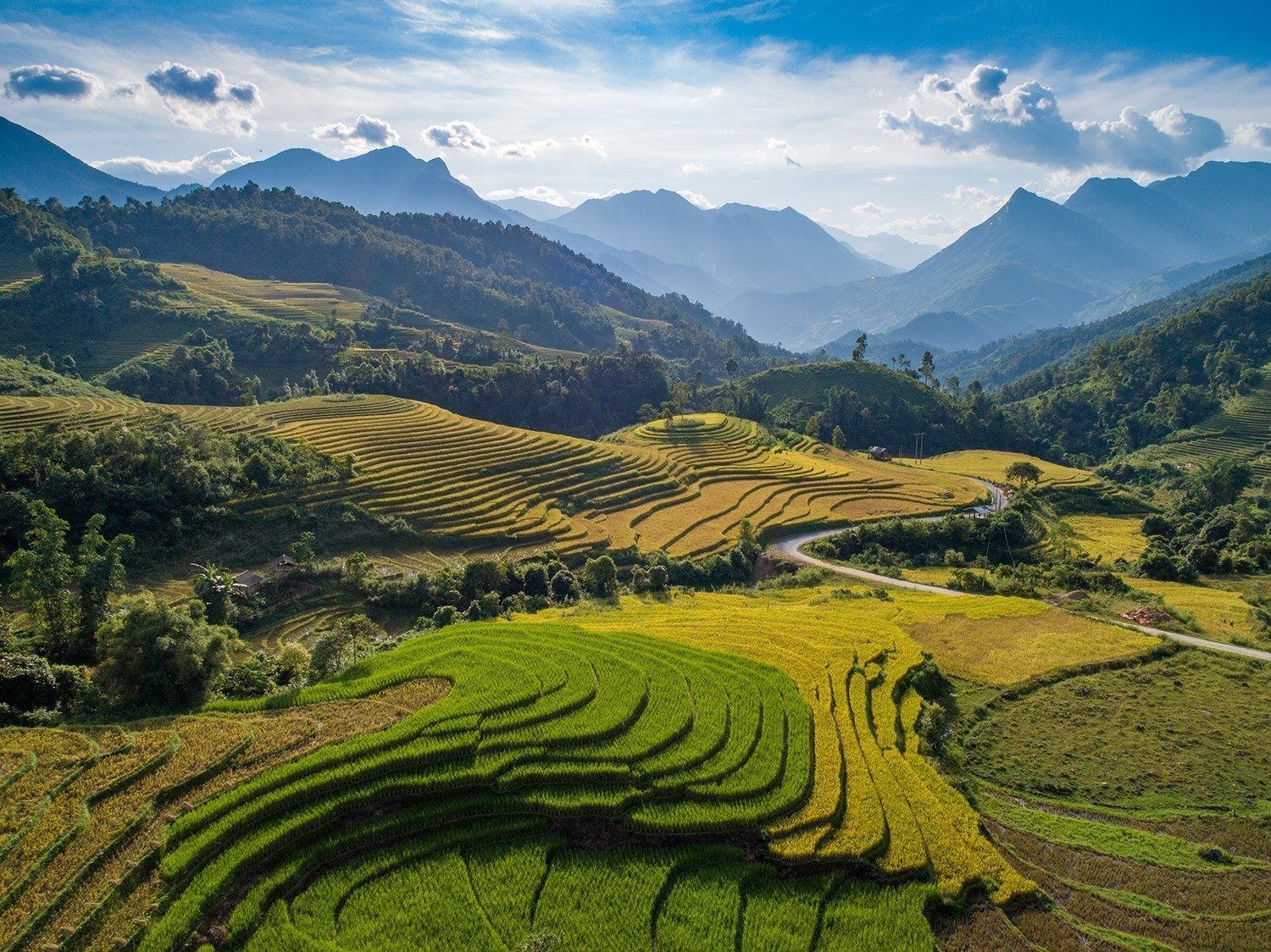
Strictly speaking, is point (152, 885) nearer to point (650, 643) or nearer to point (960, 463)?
point (650, 643)

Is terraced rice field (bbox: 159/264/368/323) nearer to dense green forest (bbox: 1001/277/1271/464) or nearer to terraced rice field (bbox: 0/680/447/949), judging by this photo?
terraced rice field (bbox: 0/680/447/949)

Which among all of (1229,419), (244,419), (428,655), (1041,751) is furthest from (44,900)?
(1229,419)

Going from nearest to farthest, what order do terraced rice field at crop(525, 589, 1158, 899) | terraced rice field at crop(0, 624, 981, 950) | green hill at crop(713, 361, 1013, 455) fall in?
terraced rice field at crop(0, 624, 981, 950)
terraced rice field at crop(525, 589, 1158, 899)
green hill at crop(713, 361, 1013, 455)

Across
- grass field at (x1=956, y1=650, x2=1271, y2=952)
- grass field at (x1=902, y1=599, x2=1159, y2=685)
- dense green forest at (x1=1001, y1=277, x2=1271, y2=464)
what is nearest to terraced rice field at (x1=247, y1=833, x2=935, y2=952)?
grass field at (x1=956, y1=650, x2=1271, y2=952)

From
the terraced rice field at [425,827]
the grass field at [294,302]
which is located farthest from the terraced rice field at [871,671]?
the grass field at [294,302]

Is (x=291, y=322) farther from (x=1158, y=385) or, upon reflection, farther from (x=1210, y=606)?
(x=1158, y=385)
